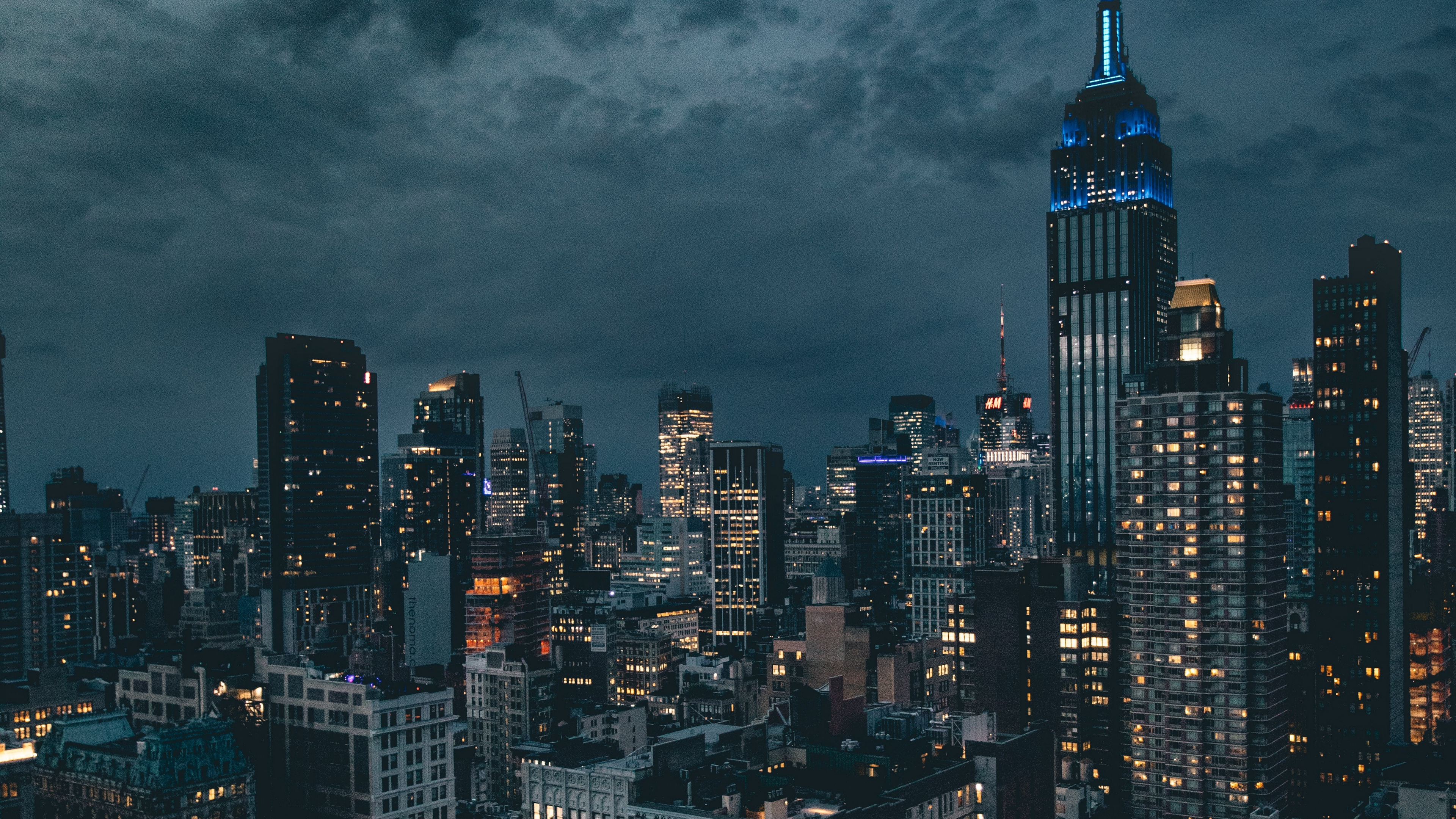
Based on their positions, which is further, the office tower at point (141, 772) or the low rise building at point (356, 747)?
the low rise building at point (356, 747)

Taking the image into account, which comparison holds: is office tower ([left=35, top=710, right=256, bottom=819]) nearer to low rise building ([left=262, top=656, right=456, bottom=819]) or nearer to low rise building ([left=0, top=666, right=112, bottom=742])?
low rise building ([left=262, top=656, right=456, bottom=819])

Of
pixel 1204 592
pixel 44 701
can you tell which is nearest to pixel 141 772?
pixel 44 701

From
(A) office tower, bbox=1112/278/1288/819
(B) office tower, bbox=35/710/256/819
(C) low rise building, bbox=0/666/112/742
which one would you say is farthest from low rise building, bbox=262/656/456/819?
(A) office tower, bbox=1112/278/1288/819

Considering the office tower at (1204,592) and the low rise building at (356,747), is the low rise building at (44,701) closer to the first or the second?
the low rise building at (356,747)

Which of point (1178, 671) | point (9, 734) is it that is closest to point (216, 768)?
point (9, 734)

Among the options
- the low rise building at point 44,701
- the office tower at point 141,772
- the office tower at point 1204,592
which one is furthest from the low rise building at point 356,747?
the office tower at point 1204,592

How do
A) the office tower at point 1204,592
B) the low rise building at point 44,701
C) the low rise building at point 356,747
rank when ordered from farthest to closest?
the office tower at point 1204,592, the low rise building at point 44,701, the low rise building at point 356,747
